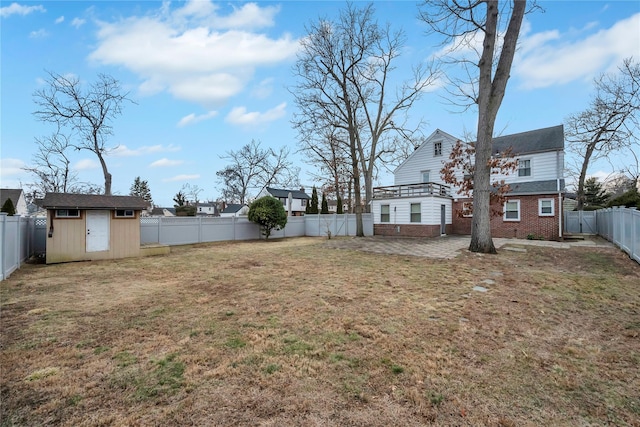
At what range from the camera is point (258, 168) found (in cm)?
3600

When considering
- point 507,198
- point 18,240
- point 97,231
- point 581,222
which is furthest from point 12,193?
point 581,222

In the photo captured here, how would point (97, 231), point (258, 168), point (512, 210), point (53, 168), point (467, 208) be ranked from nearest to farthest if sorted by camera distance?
1. point (97, 231)
2. point (467, 208)
3. point (512, 210)
4. point (53, 168)
5. point (258, 168)

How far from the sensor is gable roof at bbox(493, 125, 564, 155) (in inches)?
676

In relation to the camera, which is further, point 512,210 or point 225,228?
point 225,228

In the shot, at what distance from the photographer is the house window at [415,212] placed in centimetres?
1769

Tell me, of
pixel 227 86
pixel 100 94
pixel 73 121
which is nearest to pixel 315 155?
pixel 227 86

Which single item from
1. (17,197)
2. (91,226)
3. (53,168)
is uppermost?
(53,168)

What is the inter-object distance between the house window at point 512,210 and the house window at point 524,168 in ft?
8.15

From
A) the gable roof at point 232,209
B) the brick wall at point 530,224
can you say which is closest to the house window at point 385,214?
the brick wall at point 530,224

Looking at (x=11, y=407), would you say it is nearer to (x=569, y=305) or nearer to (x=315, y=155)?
(x=569, y=305)

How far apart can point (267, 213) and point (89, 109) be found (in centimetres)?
1323

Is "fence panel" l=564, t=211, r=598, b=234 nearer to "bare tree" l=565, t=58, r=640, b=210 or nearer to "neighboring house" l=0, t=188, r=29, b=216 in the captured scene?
"bare tree" l=565, t=58, r=640, b=210

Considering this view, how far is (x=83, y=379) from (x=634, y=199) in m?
26.7

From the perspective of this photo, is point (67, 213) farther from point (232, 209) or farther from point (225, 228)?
point (232, 209)
